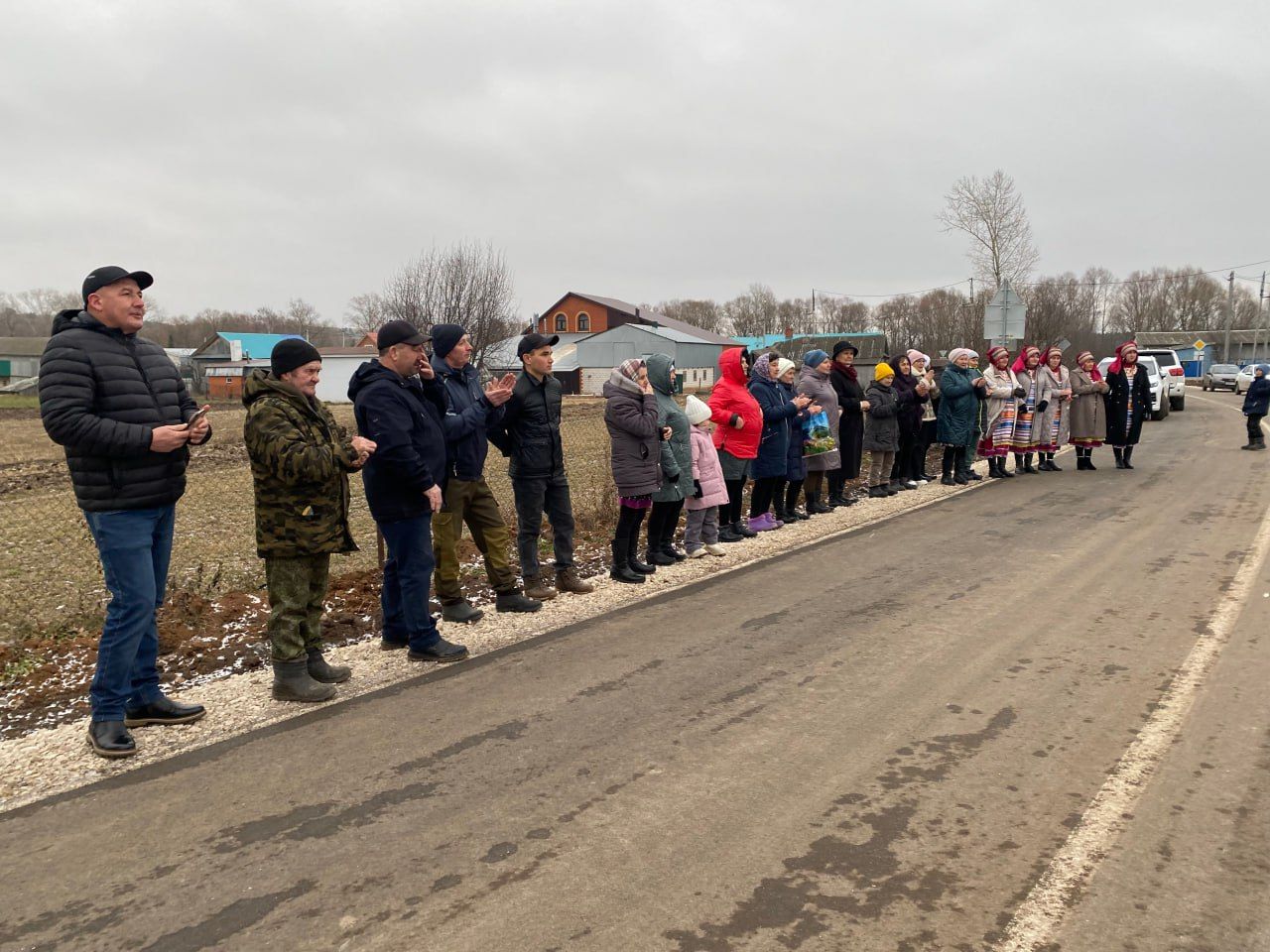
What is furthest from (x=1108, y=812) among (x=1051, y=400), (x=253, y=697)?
(x=1051, y=400)

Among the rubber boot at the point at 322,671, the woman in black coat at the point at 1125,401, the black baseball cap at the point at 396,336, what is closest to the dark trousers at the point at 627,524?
the black baseball cap at the point at 396,336

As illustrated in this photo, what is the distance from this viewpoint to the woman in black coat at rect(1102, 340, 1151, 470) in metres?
14.3

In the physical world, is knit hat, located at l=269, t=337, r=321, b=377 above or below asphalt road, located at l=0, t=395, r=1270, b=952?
above

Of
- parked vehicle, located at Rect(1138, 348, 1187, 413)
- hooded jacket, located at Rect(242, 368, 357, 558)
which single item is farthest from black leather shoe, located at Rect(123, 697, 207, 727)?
parked vehicle, located at Rect(1138, 348, 1187, 413)

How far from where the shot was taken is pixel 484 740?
176 inches

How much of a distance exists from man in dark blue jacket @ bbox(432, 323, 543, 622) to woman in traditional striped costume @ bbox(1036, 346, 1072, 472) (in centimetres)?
1033

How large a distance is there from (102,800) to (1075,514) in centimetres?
981

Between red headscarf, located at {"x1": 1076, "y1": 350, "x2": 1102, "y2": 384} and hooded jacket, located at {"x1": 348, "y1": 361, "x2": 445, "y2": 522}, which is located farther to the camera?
red headscarf, located at {"x1": 1076, "y1": 350, "x2": 1102, "y2": 384}

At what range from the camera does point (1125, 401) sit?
14.3 m

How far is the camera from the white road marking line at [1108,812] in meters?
2.96

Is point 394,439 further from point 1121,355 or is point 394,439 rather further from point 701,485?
point 1121,355

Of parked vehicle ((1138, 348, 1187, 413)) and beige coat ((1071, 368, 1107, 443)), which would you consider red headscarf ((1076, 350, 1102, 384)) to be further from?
parked vehicle ((1138, 348, 1187, 413))

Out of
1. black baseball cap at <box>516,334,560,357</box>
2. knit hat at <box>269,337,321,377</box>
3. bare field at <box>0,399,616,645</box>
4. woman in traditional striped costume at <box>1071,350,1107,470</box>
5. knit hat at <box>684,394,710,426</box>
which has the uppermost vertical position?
black baseball cap at <box>516,334,560,357</box>

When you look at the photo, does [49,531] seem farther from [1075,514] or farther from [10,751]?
[1075,514]
